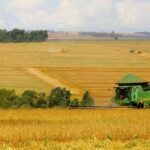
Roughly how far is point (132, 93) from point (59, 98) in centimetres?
2504

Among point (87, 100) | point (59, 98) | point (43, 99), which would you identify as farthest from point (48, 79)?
point (59, 98)

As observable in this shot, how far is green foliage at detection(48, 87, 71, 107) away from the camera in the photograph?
51.5 metres

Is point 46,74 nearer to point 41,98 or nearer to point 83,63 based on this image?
point 83,63

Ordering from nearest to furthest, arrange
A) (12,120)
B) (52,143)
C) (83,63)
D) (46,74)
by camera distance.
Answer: (52,143), (12,120), (46,74), (83,63)

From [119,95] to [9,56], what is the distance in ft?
280

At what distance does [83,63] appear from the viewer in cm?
9656

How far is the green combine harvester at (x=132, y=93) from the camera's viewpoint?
2922 centimetres

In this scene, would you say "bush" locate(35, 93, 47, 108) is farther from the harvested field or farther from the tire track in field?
the tire track in field

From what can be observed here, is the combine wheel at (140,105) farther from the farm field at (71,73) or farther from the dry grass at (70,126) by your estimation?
the farm field at (71,73)

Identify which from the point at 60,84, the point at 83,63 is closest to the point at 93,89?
the point at 60,84

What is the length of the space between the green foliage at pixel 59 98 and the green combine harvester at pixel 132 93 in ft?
66.9

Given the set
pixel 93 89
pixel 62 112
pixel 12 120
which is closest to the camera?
pixel 12 120

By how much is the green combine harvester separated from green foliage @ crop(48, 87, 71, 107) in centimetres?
2038

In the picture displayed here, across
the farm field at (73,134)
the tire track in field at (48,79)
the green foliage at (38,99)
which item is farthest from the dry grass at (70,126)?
the tire track in field at (48,79)
